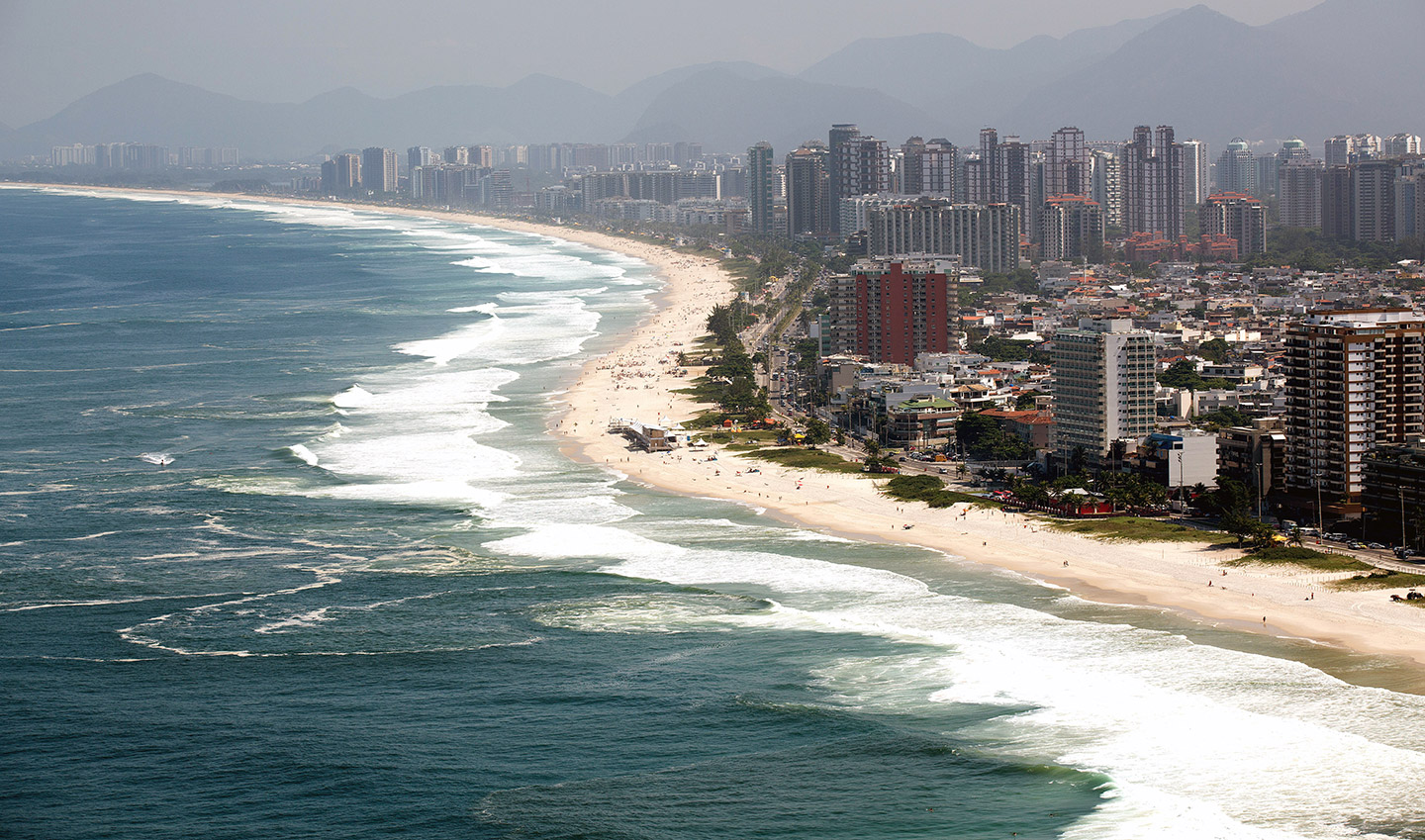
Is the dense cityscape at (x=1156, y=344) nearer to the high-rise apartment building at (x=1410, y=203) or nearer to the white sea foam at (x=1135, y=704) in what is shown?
the high-rise apartment building at (x=1410, y=203)

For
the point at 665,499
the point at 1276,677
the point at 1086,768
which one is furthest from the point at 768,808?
the point at 665,499

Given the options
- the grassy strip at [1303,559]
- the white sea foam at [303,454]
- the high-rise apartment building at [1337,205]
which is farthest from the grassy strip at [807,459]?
the high-rise apartment building at [1337,205]

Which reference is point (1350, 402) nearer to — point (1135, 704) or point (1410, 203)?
point (1135, 704)

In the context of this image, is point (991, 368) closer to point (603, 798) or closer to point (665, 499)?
point (665, 499)

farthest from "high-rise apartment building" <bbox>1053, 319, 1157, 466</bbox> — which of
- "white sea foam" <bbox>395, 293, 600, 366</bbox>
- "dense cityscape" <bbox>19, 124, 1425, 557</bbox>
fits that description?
"white sea foam" <bbox>395, 293, 600, 366</bbox>

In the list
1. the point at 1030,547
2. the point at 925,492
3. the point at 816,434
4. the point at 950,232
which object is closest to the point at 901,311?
the point at 816,434
